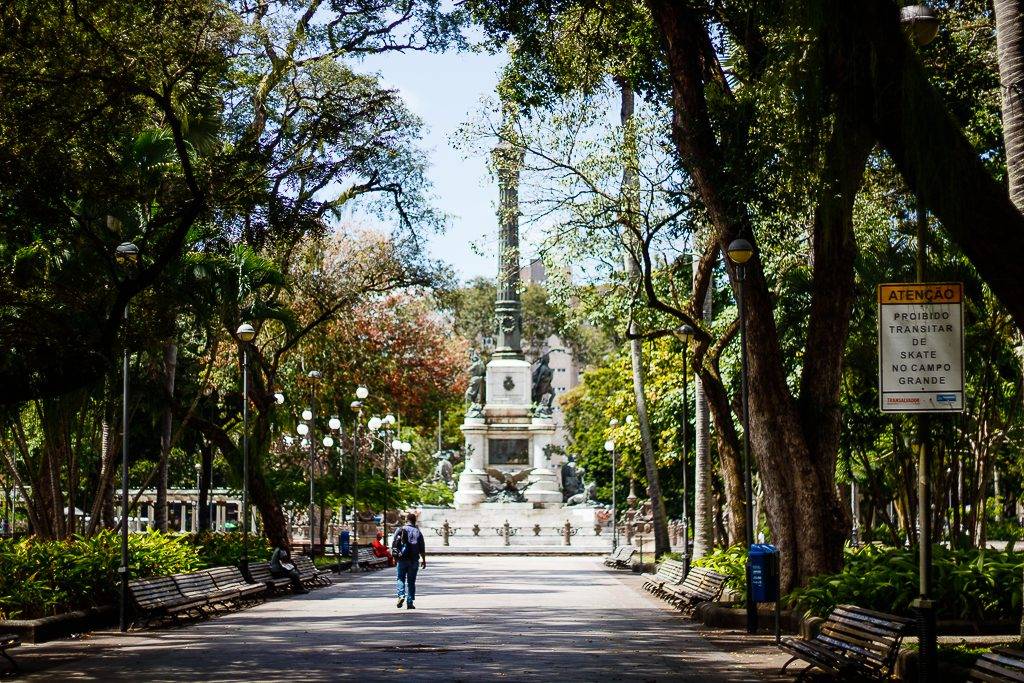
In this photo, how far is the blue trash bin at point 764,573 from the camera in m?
19.7

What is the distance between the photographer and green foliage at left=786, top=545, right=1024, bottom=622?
1777 centimetres

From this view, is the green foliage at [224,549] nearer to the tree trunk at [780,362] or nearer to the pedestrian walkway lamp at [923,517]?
the tree trunk at [780,362]

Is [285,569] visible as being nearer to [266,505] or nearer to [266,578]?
[266,578]

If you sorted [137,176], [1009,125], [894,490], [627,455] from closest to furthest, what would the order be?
1. [1009,125]
2. [137,176]
3. [894,490]
4. [627,455]

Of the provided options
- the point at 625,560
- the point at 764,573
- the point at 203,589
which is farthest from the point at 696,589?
the point at 625,560

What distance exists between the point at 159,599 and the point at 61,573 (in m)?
1.52

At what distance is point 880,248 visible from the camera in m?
27.1

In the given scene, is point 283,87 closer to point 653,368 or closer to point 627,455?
point 653,368

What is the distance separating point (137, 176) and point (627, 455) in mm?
40138

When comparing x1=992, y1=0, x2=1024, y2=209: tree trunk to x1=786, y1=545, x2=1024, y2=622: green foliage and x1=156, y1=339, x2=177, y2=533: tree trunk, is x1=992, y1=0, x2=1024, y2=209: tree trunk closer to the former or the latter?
x1=786, y1=545, x2=1024, y2=622: green foliage

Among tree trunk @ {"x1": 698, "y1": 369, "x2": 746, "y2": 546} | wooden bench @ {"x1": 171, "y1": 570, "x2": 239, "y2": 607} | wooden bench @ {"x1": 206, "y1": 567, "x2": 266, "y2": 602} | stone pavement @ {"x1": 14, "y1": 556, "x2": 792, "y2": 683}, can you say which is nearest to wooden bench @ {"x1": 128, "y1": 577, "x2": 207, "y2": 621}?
wooden bench @ {"x1": 171, "y1": 570, "x2": 239, "y2": 607}

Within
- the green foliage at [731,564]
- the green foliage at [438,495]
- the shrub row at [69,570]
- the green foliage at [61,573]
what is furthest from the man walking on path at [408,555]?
the green foliage at [438,495]

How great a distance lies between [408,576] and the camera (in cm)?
2545

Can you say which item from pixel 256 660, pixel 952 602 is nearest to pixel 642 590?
pixel 952 602
